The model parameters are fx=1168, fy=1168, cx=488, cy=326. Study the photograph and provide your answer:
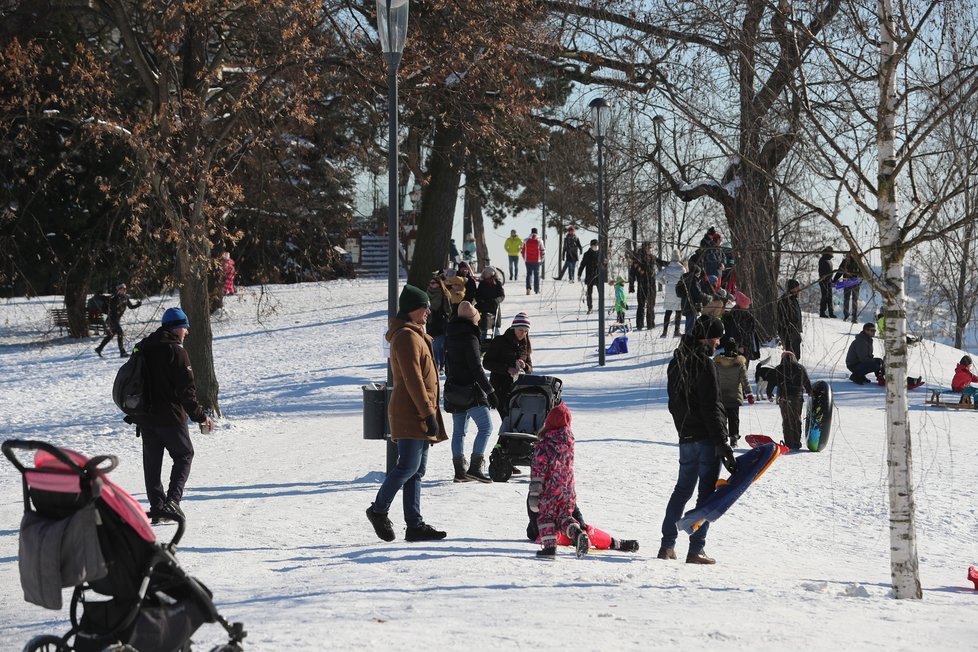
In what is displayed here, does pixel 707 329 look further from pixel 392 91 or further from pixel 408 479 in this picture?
pixel 392 91

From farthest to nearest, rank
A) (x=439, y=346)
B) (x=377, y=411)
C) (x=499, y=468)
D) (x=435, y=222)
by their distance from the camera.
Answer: (x=435, y=222)
(x=439, y=346)
(x=499, y=468)
(x=377, y=411)

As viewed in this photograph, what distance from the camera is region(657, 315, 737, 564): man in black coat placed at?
884 centimetres

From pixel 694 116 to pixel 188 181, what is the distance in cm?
1081

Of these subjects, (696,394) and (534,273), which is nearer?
(696,394)

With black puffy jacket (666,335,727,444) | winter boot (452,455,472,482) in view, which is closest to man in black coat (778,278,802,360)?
black puffy jacket (666,335,727,444)

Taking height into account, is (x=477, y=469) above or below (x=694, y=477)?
below

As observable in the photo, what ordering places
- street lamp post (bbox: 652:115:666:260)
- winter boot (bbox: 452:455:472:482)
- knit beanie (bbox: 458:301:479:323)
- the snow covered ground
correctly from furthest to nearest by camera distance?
1. winter boot (bbox: 452:455:472:482)
2. knit beanie (bbox: 458:301:479:323)
3. street lamp post (bbox: 652:115:666:260)
4. the snow covered ground

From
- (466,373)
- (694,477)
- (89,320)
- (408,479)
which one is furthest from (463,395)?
(89,320)

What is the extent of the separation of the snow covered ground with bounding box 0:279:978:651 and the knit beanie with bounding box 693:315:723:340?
2.85 feet

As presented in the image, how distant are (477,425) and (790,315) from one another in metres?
3.48

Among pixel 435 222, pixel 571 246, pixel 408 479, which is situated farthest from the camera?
pixel 571 246

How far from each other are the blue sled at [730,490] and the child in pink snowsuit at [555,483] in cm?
85

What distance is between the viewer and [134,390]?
961 cm

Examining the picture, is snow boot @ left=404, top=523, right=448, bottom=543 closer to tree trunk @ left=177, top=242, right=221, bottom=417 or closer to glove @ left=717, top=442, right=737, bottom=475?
glove @ left=717, top=442, right=737, bottom=475
